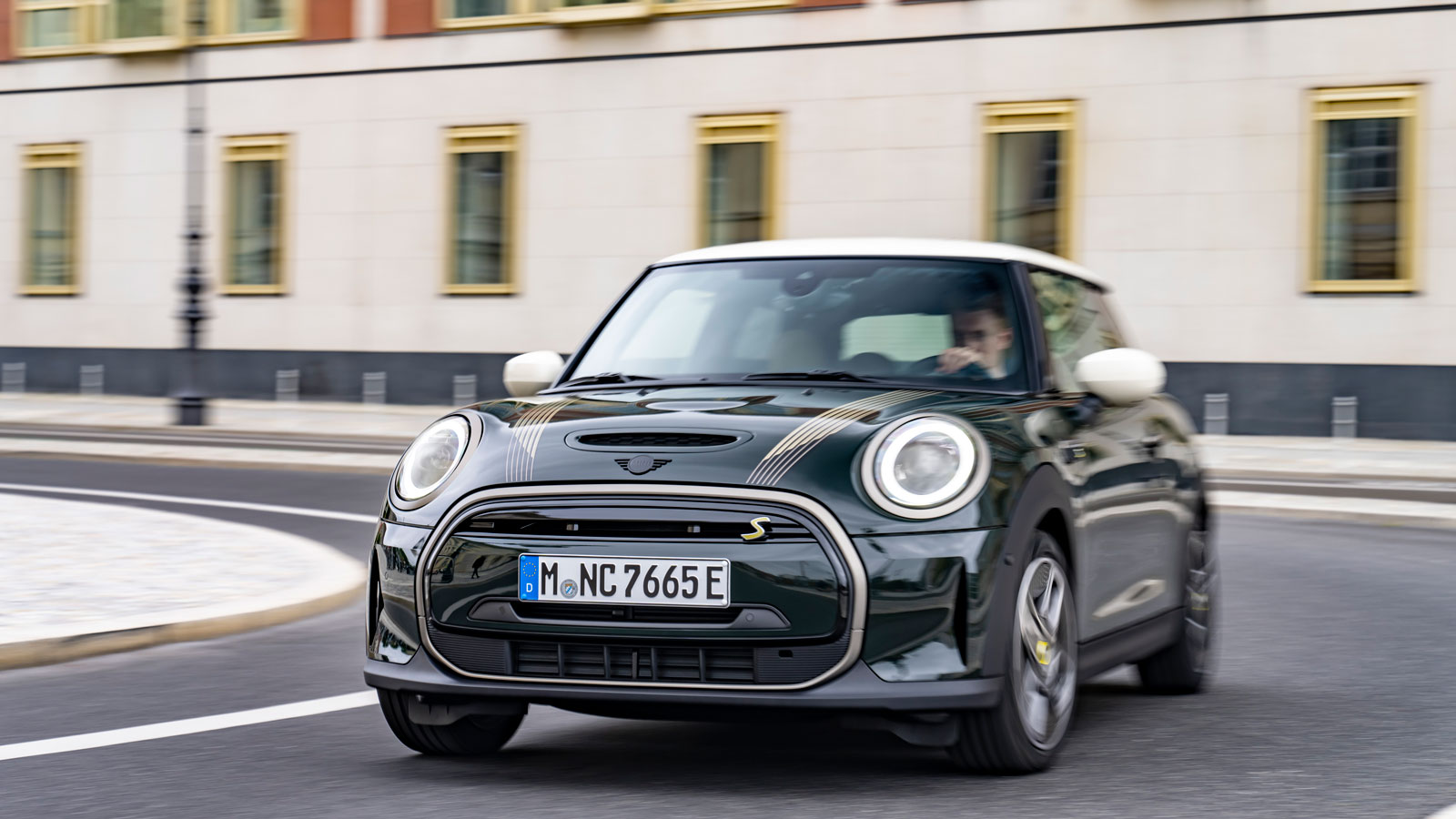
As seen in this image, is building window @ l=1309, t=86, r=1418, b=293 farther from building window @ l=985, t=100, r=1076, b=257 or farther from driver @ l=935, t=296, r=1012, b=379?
driver @ l=935, t=296, r=1012, b=379

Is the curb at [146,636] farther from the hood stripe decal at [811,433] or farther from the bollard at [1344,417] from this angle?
the bollard at [1344,417]

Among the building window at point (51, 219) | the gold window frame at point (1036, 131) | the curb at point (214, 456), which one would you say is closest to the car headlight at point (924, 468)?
the curb at point (214, 456)

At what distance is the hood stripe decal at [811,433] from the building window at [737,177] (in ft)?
72.0

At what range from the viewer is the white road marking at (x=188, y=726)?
5.46 meters

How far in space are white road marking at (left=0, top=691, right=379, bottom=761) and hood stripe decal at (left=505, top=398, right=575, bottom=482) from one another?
149 centimetres

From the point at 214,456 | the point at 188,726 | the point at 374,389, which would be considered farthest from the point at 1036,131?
the point at 188,726

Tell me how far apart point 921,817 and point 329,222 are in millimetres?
26637

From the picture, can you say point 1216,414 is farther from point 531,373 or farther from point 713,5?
point 531,373

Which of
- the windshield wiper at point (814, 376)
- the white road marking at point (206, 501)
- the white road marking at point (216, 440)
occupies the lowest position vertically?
the white road marking at point (206, 501)

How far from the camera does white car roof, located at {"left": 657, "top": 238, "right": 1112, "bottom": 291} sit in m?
5.85

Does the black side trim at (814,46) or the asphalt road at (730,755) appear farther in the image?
the black side trim at (814,46)

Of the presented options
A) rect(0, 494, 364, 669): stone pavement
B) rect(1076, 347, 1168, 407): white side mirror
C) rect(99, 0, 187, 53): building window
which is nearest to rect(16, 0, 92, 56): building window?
rect(99, 0, 187, 53): building window

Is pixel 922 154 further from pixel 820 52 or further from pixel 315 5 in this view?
pixel 315 5

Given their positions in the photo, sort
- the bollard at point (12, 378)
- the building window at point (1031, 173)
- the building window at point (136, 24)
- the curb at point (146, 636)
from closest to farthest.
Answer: the curb at point (146, 636) < the building window at point (1031, 173) < the building window at point (136, 24) < the bollard at point (12, 378)
